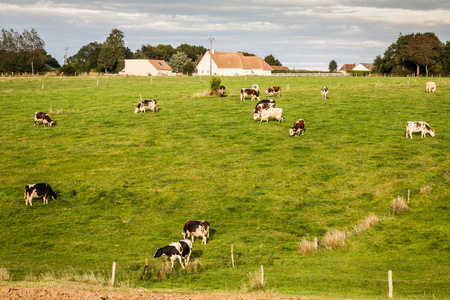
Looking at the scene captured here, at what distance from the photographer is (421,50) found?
106 meters

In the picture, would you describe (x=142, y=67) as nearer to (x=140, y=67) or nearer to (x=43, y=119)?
(x=140, y=67)

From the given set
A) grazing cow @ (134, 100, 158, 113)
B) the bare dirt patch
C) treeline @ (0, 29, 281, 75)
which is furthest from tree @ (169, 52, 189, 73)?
the bare dirt patch

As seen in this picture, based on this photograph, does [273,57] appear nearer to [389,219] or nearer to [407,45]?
[407,45]

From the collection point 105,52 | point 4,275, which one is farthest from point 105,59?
point 4,275

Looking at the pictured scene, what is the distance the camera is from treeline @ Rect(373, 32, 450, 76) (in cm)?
10494

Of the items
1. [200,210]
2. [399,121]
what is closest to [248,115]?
[399,121]

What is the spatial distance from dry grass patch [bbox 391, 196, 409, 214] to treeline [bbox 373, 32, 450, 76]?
92208 mm

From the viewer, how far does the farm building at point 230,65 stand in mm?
125938

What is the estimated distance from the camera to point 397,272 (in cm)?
1725

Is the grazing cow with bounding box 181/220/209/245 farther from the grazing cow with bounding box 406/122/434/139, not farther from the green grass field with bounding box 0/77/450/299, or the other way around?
the grazing cow with bounding box 406/122/434/139

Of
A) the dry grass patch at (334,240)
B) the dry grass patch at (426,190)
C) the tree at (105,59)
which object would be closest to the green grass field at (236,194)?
the dry grass patch at (426,190)

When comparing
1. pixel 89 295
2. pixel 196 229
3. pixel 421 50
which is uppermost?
pixel 421 50

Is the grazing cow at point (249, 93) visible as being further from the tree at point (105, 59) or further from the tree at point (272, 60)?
the tree at point (272, 60)

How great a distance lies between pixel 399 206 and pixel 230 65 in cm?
10770
